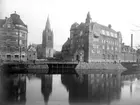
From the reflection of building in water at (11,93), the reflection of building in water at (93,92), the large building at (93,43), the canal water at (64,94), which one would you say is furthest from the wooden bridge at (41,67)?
the reflection of building in water at (93,92)

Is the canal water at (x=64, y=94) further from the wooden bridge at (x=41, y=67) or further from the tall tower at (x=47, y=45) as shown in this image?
the tall tower at (x=47, y=45)

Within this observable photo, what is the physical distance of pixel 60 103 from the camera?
5.17 m

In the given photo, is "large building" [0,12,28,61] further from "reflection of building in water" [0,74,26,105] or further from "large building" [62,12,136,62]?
"large building" [62,12,136,62]

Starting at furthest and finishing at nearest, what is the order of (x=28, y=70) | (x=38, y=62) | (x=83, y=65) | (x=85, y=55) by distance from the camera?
(x=85, y=55) < (x=83, y=65) < (x=38, y=62) < (x=28, y=70)

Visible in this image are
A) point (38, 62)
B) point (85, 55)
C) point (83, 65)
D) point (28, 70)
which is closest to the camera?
point (28, 70)

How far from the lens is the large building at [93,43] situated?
21.5 m

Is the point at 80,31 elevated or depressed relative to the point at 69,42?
elevated

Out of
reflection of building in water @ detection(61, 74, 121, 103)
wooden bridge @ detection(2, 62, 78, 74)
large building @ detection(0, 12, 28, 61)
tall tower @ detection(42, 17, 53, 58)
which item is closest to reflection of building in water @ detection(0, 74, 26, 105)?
large building @ detection(0, 12, 28, 61)

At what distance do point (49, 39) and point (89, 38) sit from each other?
23.8ft

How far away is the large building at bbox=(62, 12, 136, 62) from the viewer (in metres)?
21.5

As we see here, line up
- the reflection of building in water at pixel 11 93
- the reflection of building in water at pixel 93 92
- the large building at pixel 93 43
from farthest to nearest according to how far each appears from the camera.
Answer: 1. the large building at pixel 93 43
2. the reflection of building in water at pixel 93 92
3. the reflection of building in water at pixel 11 93

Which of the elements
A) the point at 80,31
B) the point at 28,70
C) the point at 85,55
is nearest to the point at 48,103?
the point at 28,70

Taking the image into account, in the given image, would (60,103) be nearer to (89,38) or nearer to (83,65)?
(83,65)

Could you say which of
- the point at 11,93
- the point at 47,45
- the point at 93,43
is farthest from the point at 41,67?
the point at 11,93
